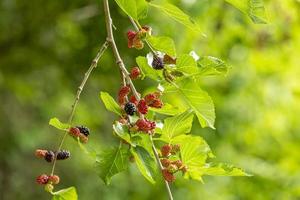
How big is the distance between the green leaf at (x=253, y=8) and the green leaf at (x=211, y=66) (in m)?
0.09

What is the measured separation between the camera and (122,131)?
3.04ft

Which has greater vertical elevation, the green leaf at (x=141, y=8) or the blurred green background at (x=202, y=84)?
the green leaf at (x=141, y=8)

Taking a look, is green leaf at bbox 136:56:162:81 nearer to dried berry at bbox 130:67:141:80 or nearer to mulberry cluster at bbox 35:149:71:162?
dried berry at bbox 130:67:141:80

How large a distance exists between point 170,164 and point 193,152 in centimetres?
4

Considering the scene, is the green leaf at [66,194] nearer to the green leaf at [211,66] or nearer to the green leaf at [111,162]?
the green leaf at [111,162]

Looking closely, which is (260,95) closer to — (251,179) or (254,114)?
(254,114)

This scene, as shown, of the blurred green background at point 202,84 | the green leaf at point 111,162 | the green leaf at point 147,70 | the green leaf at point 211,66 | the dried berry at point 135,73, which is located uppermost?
the green leaf at point 211,66

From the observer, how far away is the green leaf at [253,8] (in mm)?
985

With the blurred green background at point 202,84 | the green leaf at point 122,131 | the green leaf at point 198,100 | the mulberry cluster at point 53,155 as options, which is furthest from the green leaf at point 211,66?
the blurred green background at point 202,84

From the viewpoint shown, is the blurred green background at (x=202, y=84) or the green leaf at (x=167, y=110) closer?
the green leaf at (x=167, y=110)

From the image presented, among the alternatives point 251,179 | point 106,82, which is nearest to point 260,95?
point 251,179

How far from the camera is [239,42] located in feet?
8.63

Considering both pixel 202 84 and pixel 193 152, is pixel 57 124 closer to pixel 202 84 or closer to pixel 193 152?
pixel 193 152

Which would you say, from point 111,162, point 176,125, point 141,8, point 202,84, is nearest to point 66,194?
point 111,162
